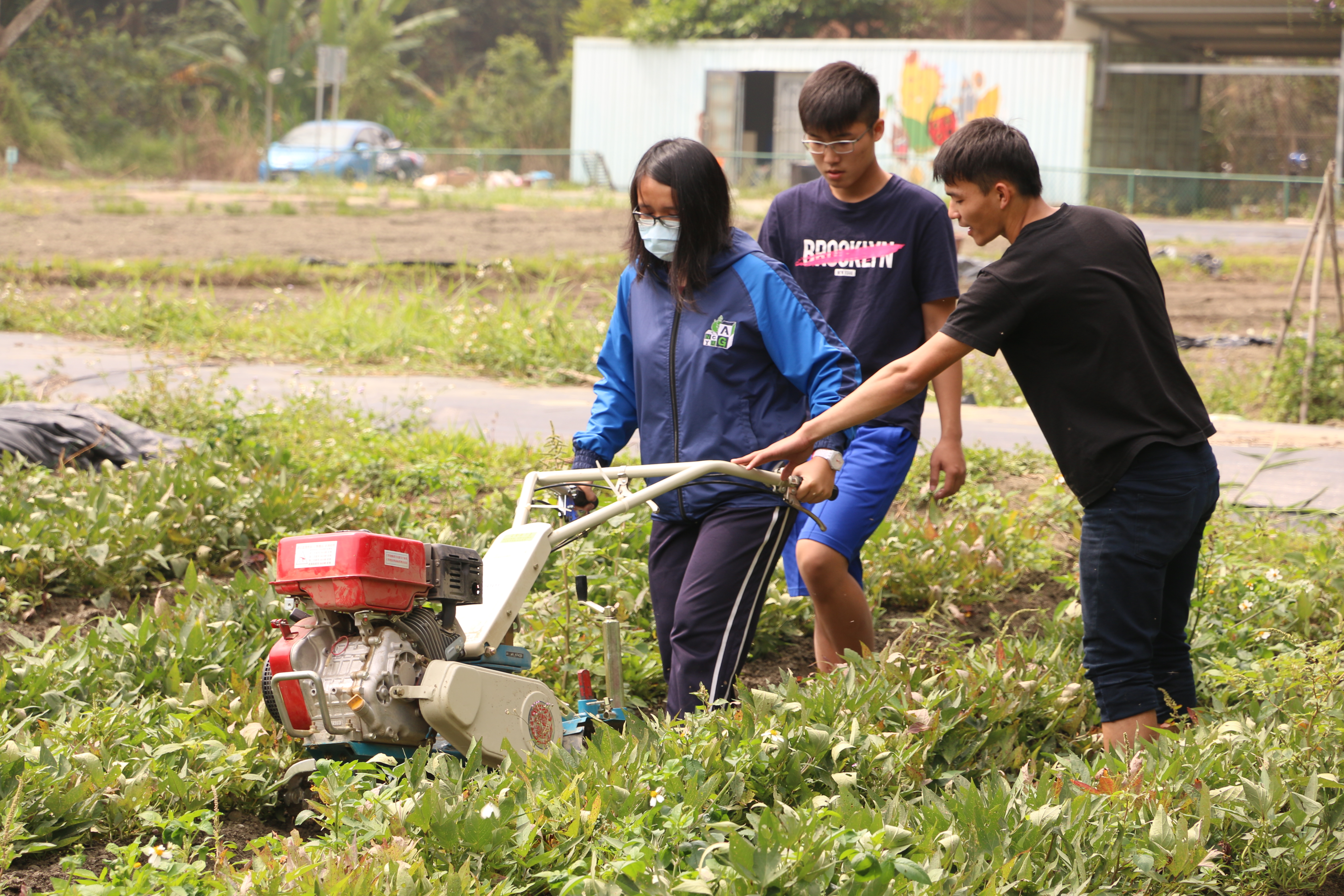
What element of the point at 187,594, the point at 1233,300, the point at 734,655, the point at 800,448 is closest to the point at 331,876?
the point at 734,655

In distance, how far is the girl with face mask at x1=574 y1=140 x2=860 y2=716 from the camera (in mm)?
3416

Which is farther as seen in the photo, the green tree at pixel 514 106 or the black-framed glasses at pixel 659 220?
the green tree at pixel 514 106

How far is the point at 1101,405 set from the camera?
130 inches

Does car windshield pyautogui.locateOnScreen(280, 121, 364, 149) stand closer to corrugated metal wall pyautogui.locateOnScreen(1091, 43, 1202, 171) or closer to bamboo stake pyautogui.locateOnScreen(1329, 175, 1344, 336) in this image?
corrugated metal wall pyautogui.locateOnScreen(1091, 43, 1202, 171)

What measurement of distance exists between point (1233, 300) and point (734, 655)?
13.6m

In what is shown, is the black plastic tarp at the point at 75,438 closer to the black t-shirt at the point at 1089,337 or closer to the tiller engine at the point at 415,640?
the tiller engine at the point at 415,640

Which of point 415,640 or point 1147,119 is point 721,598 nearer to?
point 415,640

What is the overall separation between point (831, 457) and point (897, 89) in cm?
2589

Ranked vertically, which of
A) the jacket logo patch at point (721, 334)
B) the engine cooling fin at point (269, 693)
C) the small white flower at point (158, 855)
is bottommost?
the small white flower at point (158, 855)

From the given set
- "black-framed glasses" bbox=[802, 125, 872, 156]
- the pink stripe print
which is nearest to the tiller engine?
the pink stripe print

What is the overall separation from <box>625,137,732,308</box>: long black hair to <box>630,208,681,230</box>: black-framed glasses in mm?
17

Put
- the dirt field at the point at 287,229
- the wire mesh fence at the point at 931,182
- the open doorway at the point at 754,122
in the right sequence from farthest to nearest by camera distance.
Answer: the open doorway at the point at 754,122 → the wire mesh fence at the point at 931,182 → the dirt field at the point at 287,229

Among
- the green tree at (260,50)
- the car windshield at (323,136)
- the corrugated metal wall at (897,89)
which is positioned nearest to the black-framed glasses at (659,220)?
the corrugated metal wall at (897,89)

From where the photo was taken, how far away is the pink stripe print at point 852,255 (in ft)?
13.3
